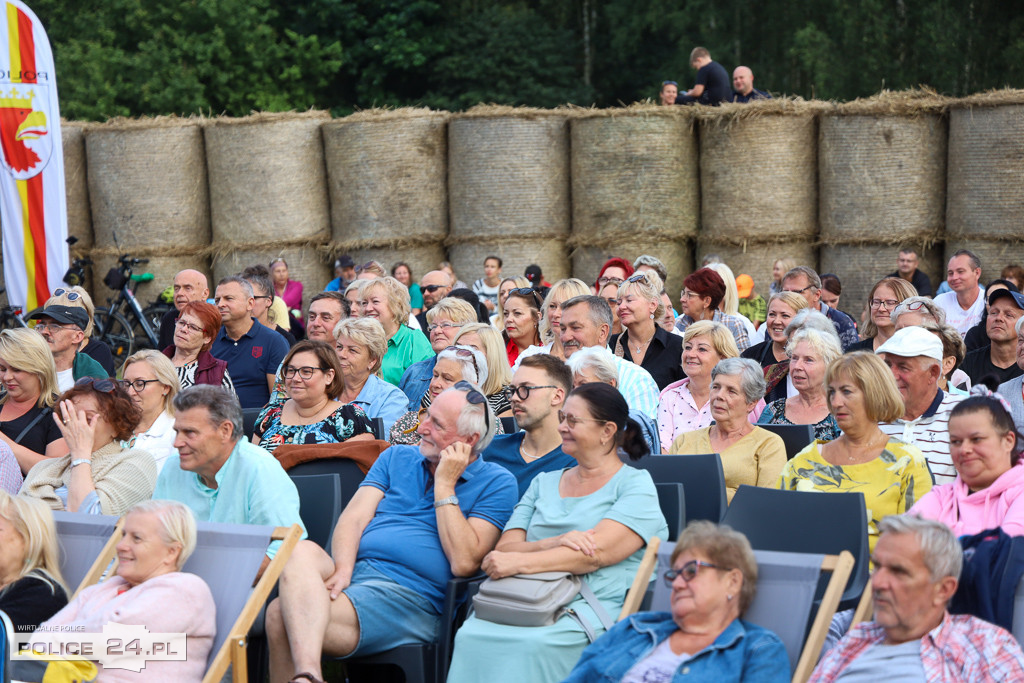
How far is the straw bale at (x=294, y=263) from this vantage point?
1220 cm

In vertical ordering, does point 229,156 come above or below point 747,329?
above

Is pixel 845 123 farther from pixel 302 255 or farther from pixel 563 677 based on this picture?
pixel 563 677

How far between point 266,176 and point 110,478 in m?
7.49

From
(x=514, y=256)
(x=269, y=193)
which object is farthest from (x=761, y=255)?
(x=269, y=193)

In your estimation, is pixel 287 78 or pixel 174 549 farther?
pixel 287 78

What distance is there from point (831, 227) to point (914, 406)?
248 inches

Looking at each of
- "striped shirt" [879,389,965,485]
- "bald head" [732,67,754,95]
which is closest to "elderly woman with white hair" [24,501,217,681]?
"striped shirt" [879,389,965,485]

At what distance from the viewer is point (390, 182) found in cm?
1184

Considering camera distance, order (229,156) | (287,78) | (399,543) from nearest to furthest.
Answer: (399,543)
(229,156)
(287,78)

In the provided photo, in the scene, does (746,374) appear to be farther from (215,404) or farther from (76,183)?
(76,183)

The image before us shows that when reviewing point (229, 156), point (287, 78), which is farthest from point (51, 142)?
point (287, 78)

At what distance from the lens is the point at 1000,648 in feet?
10.3

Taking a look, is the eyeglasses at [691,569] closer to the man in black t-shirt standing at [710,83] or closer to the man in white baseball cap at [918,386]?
the man in white baseball cap at [918,386]

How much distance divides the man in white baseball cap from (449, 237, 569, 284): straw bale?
6799 millimetres
